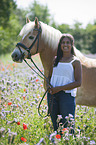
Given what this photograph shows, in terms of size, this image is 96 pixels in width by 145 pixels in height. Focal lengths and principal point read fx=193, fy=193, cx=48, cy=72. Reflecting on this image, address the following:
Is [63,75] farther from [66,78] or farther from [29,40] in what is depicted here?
[29,40]

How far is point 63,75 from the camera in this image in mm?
2943

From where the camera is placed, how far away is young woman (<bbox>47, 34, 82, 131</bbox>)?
2.86 metres

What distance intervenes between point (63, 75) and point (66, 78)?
0.21 ft

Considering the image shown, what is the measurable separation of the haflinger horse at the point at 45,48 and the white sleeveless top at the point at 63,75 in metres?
0.65

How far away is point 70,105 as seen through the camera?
2.93m

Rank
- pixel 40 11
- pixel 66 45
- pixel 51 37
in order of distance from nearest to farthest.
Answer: pixel 66 45
pixel 51 37
pixel 40 11

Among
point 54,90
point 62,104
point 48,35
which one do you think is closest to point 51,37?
point 48,35

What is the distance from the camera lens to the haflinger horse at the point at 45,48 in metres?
3.54

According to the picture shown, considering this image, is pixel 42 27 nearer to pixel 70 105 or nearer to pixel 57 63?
pixel 57 63

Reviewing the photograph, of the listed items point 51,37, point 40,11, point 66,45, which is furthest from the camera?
point 40,11

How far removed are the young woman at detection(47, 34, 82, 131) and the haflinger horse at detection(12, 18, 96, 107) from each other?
572 mm

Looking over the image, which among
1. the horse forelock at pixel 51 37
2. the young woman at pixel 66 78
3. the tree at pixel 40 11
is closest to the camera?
the young woman at pixel 66 78

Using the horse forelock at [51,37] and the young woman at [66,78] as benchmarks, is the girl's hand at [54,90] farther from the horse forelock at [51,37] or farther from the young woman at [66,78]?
the horse forelock at [51,37]

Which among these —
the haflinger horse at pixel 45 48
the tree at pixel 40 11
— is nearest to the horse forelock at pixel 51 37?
the haflinger horse at pixel 45 48
